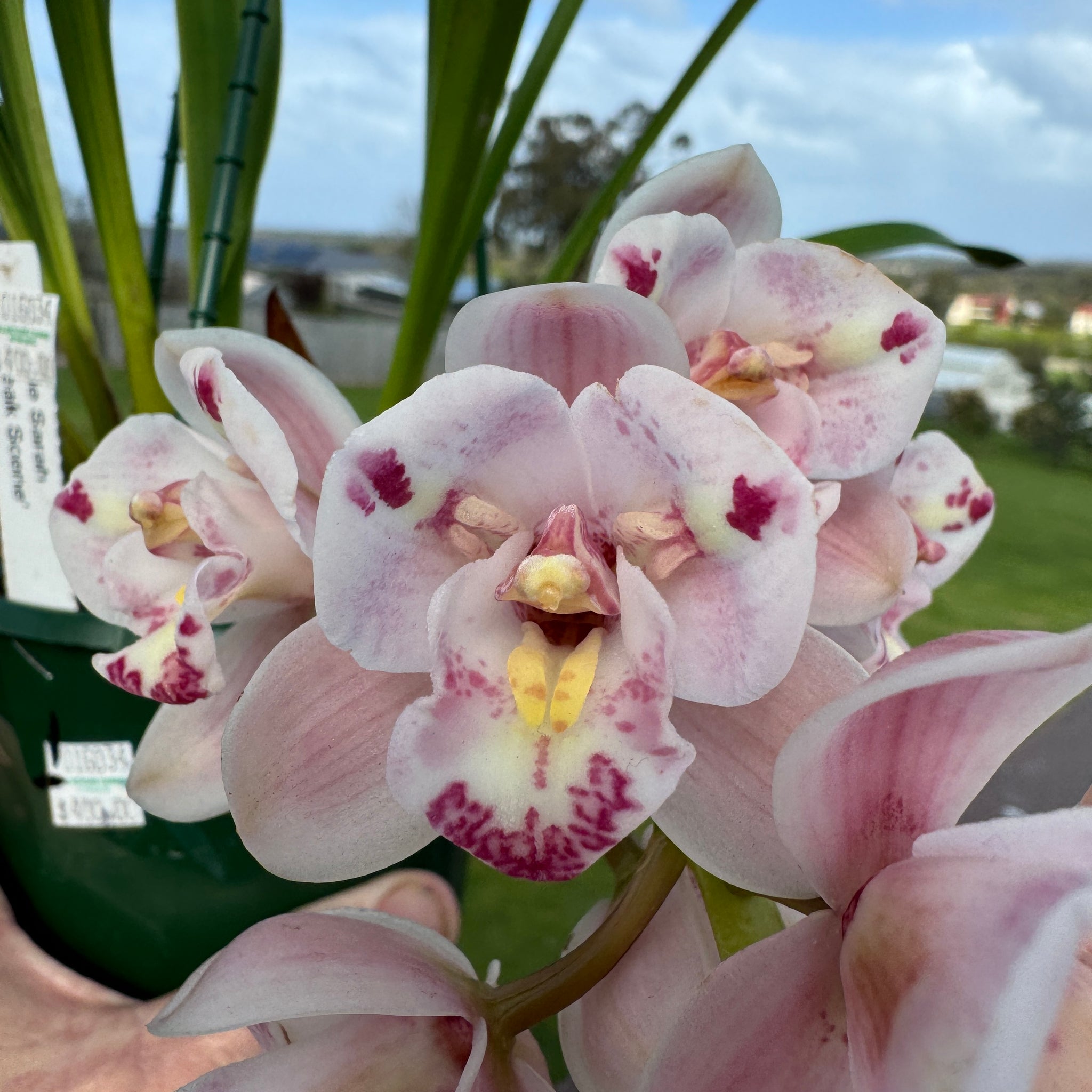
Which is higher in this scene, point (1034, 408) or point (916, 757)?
point (916, 757)

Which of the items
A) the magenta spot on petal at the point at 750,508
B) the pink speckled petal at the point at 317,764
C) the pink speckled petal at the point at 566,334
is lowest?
the pink speckled petal at the point at 317,764

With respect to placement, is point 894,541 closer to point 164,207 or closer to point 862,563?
point 862,563

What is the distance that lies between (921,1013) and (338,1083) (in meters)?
0.17

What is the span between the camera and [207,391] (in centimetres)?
26

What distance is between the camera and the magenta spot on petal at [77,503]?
1.15 ft

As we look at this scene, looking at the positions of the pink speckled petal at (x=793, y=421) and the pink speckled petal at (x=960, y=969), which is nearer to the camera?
the pink speckled petal at (x=960, y=969)

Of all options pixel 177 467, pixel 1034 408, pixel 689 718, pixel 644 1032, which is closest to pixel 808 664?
pixel 689 718

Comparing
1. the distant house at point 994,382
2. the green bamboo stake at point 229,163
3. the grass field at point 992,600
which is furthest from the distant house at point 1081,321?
the green bamboo stake at point 229,163

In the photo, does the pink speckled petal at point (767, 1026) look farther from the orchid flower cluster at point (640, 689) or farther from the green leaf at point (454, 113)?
the green leaf at point (454, 113)

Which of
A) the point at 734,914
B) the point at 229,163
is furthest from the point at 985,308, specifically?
the point at 734,914

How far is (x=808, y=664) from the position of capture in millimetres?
253

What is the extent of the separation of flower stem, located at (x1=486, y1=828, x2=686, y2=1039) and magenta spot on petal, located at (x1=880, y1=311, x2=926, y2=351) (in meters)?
0.17

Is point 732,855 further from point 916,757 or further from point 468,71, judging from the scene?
point 468,71

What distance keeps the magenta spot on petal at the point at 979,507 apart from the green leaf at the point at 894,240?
0.16 meters
